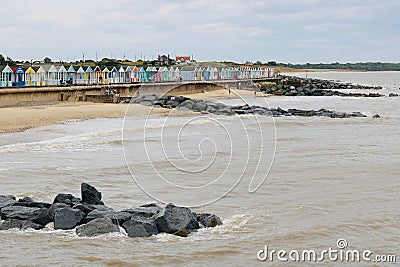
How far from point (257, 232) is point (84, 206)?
270cm

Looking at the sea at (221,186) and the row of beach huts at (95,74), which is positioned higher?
the row of beach huts at (95,74)

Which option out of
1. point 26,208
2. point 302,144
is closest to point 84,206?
point 26,208

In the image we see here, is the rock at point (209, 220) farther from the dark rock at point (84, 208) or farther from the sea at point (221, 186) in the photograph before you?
the dark rock at point (84, 208)

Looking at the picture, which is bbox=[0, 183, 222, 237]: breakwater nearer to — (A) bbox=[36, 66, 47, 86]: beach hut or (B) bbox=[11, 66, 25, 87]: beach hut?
(B) bbox=[11, 66, 25, 87]: beach hut

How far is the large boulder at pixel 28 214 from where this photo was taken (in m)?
8.90

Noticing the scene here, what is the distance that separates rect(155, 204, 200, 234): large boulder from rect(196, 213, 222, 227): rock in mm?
163

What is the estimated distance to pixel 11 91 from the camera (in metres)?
31.2

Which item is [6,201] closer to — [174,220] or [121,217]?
[121,217]

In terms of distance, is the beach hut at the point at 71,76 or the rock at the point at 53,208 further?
the beach hut at the point at 71,76

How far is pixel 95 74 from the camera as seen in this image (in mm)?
46312

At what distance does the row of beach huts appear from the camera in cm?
3559

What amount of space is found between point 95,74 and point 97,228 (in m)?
38.9

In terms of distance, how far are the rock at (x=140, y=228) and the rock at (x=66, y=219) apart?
80 cm

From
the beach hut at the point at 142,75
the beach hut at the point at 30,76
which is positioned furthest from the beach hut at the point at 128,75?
the beach hut at the point at 30,76
